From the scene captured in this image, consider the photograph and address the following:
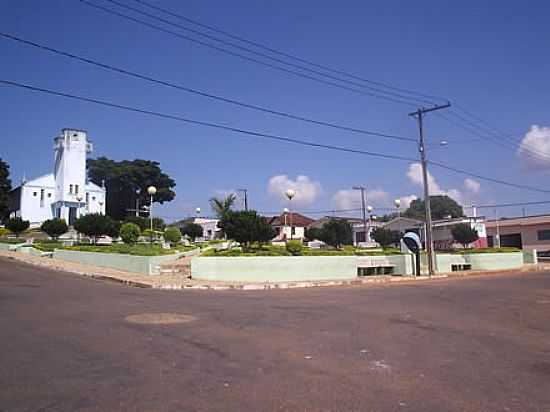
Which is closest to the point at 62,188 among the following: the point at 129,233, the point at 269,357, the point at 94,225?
the point at 94,225

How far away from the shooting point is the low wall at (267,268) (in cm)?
2002

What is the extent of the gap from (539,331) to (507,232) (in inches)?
2191

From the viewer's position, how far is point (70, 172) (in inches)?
2420

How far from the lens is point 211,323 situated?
31.7 feet

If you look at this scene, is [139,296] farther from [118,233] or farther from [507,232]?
[507,232]

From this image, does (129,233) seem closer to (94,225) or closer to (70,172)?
(94,225)

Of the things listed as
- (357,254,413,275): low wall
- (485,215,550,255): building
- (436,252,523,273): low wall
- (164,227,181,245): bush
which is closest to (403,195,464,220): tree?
(485,215,550,255): building

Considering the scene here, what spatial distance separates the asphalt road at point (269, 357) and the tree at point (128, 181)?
6926cm

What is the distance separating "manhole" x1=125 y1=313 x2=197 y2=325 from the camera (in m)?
9.59

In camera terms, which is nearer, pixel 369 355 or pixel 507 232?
pixel 369 355

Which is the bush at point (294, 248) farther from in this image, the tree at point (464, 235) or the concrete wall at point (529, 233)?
the concrete wall at point (529, 233)

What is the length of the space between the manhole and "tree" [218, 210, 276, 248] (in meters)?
12.0

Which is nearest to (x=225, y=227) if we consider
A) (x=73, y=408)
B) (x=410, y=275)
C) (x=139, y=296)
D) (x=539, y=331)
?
(x=139, y=296)

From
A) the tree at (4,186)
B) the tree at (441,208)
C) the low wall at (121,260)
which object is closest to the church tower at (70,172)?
the tree at (4,186)
